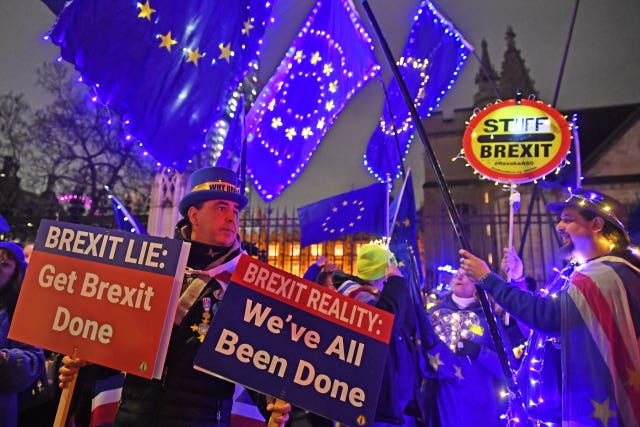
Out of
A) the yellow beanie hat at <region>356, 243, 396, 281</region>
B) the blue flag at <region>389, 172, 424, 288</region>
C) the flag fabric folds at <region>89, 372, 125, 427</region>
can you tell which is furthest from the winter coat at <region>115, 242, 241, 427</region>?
the blue flag at <region>389, 172, 424, 288</region>

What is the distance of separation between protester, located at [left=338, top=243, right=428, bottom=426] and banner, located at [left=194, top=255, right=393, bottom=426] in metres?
1.03

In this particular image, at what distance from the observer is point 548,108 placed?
4.08m

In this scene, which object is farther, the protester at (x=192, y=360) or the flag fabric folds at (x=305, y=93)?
the flag fabric folds at (x=305, y=93)

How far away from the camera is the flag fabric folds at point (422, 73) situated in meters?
7.48

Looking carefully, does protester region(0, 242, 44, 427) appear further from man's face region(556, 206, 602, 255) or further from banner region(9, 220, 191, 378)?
man's face region(556, 206, 602, 255)

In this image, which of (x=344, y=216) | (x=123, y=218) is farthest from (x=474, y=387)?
(x=123, y=218)

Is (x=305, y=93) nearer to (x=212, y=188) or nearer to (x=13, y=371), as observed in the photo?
(x=212, y=188)

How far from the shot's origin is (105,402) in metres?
3.18

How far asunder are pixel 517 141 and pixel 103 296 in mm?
3566

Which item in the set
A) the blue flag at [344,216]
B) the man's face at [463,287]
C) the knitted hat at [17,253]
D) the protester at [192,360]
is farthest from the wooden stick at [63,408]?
the man's face at [463,287]

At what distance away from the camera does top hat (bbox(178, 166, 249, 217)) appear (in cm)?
288

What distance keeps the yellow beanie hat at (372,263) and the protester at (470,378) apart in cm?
95

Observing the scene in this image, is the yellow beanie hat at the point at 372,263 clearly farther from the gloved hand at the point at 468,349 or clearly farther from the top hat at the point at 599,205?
the top hat at the point at 599,205

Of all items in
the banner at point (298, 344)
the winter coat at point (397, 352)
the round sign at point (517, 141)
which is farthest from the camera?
the round sign at point (517, 141)
